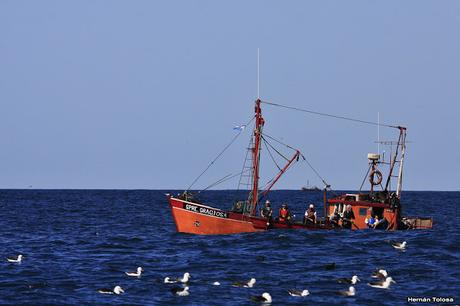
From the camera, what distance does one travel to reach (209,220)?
176ft

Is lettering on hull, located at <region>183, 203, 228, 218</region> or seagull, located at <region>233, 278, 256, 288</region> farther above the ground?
lettering on hull, located at <region>183, 203, 228, 218</region>

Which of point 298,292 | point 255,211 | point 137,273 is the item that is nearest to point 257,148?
point 255,211

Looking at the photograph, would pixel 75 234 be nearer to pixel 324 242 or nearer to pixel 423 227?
pixel 324 242

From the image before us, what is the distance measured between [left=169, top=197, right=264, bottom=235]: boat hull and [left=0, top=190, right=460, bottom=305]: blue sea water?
0.99 metres

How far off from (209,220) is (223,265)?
1286cm

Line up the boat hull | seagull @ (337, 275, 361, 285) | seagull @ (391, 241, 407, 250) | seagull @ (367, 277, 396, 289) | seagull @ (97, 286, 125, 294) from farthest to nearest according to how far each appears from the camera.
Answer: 1. the boat hull
2. seagull @ (391, 241, 407, 250)
3. seagull @ (337, 275, 361, 285)
4. seagull @ (367, 277, 396, 289)
5. seagull @ (97, 286, 125, 294)

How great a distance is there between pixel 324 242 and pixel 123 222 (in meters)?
30.1

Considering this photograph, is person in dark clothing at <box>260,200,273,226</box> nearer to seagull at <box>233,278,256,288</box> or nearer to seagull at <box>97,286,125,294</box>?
seagull at <box>233,278,256,288</box>

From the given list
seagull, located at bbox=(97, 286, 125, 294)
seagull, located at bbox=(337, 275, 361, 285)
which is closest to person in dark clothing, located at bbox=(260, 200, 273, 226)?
seagull, located at bbox=(337, 275, 361, 285)

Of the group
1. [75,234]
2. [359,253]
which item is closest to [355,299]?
[359,253]

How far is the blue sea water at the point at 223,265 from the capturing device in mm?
32938

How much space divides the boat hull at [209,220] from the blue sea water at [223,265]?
0.99 m

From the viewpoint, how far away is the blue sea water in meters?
32.9

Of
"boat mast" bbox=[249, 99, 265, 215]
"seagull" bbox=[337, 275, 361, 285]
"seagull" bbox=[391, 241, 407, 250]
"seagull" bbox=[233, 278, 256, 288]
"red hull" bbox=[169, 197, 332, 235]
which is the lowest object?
"seagull" bbox=[233, 278, 256, 288]
